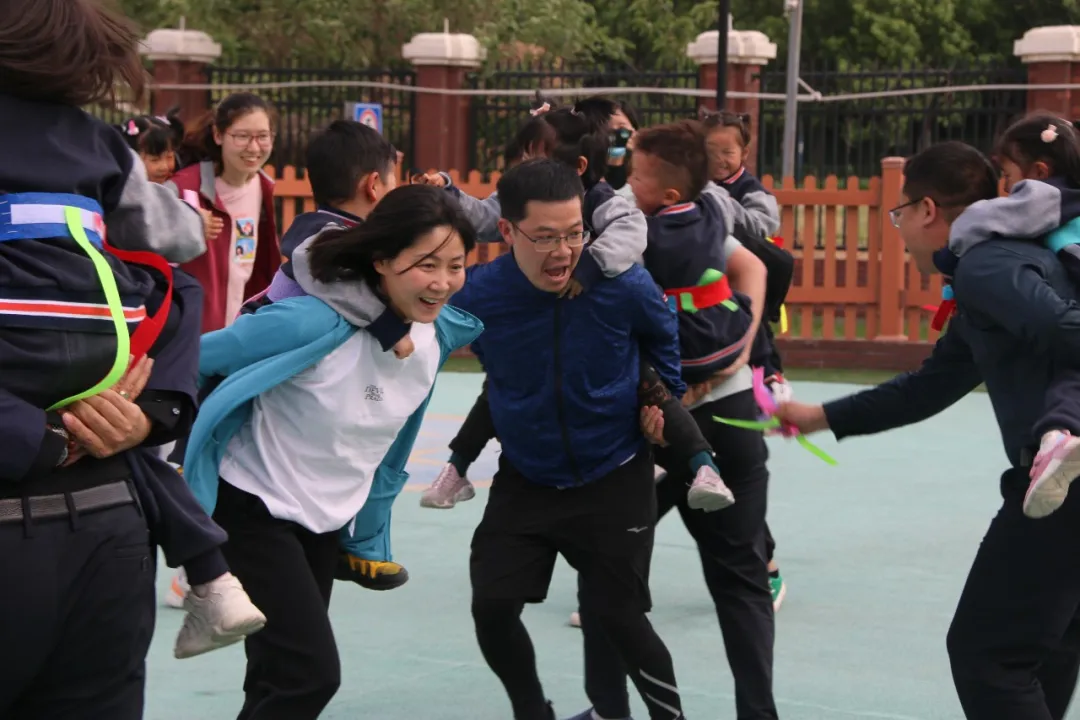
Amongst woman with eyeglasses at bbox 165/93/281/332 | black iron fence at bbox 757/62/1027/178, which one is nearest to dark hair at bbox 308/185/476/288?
woman with eyeglasses at bbox 165/93/281/332

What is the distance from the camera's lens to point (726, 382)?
5.00m

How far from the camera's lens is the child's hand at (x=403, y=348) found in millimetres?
4027

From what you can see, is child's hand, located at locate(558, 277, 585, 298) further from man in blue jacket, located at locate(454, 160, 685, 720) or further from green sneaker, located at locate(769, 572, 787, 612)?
green sneaker, located at locate(769, 572, 787, 612)

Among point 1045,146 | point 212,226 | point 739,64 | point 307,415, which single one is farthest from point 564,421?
point 739,64

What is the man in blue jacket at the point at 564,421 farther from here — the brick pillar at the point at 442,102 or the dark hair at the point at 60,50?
the brick pillar at the point at 442,102

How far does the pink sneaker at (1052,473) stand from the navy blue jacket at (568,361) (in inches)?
47.8

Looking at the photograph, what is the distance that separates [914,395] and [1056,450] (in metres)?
0.87

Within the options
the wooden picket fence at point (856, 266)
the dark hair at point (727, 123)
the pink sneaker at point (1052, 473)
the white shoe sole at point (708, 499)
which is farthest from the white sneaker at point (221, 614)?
the wooden picket fence at point (856, 266)

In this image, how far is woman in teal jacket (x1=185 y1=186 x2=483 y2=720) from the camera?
151 inches

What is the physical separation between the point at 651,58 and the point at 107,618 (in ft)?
92.7

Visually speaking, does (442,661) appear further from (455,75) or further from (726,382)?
(455,75)

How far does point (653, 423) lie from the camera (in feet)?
14.4

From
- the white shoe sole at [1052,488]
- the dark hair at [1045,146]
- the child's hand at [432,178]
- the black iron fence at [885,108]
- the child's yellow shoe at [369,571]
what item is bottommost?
the child's yellow shoe at [369,571]

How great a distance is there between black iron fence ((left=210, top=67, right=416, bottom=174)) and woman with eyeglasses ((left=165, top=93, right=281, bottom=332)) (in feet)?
34.3
